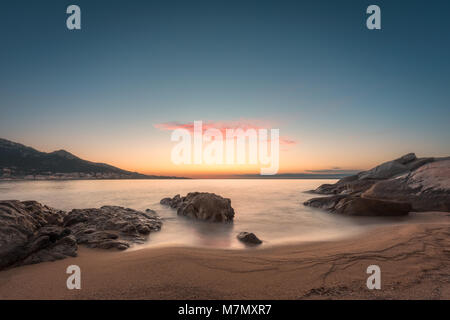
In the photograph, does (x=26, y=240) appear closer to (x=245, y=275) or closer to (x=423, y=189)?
(x=245, y=275)

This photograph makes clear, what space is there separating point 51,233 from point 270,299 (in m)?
6.20

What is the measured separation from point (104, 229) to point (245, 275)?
6.51 m

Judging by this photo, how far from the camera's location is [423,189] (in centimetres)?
1383

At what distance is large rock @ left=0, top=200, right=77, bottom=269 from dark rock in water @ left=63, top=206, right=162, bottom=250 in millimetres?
771

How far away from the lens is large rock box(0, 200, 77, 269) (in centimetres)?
487

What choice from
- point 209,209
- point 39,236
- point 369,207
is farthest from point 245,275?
point 369,207

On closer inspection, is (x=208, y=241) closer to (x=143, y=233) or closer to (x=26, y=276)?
(x=143, y=233)

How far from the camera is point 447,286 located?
3.69 metres

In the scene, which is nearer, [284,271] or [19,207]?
[284,271]

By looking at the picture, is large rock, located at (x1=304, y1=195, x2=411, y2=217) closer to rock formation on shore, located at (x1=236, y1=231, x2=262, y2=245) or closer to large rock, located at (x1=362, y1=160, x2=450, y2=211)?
large rock, located at (x1=362, y1=160, x2=450, y2=211)

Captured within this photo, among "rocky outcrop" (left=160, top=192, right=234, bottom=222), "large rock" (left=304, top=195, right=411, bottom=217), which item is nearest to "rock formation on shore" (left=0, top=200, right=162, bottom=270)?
"rocky outcrop" (left=160, top=192, right=234, bottom=222)

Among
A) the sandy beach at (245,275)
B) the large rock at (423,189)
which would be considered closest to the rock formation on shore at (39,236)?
the sandy beach at (245,275)
